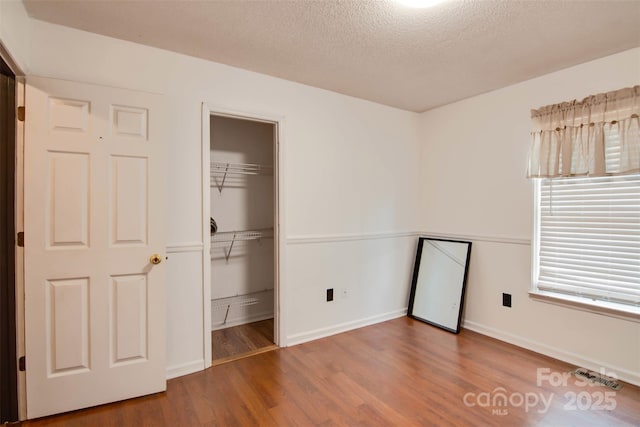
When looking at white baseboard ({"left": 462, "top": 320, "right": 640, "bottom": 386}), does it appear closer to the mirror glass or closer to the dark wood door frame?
the mirror glass

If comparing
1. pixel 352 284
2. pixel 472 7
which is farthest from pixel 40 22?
pixel 352 284

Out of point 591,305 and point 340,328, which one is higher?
point 591,305

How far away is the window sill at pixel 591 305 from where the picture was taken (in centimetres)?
238

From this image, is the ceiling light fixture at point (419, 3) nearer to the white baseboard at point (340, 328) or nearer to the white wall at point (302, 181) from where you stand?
the white wall at point (302, 181)

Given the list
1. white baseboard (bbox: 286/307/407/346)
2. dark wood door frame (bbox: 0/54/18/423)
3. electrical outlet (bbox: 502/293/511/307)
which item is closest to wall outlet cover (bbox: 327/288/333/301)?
white baseboard (bbox: 286/307/407/346)

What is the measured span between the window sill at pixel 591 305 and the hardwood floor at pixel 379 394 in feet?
1.56

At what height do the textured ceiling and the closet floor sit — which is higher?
the textured ceiling

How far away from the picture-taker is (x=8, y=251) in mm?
1910

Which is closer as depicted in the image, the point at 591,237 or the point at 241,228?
the point at 591,237

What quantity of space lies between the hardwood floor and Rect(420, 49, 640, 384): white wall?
226 millimetres

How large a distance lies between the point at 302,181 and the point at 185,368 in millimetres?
1793

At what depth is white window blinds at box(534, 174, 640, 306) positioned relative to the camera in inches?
94.8

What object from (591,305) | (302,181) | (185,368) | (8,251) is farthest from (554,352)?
(8,251)

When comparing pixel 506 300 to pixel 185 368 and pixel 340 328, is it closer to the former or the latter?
pixel 340 328
